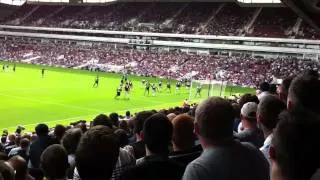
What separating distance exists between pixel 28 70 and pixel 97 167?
192 ft

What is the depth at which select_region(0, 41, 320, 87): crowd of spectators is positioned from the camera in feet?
179

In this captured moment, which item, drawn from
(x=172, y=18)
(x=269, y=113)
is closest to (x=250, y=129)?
(x=269, y=113)

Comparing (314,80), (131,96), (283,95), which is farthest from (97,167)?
(131,96)

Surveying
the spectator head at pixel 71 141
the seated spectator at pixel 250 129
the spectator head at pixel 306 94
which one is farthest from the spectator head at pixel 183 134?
the spectator head at pixel 71 141

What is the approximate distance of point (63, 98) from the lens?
3850 cm

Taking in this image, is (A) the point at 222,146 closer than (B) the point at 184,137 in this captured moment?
Yes

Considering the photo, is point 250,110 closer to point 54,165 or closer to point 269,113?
point 269,113

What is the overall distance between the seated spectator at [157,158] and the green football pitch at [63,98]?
908 inches

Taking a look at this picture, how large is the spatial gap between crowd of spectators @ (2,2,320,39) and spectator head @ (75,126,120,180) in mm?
58525

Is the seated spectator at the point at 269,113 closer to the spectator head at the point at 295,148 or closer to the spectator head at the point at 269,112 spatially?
the spectator head at the point at 269,112

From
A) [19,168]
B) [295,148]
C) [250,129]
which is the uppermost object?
[295,148]

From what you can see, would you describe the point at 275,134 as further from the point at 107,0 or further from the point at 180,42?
the point at 107,0

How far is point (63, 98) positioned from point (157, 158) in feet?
116

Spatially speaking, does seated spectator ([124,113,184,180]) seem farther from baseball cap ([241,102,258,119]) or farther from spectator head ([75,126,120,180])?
baseball cap ([241,102,258,119])
